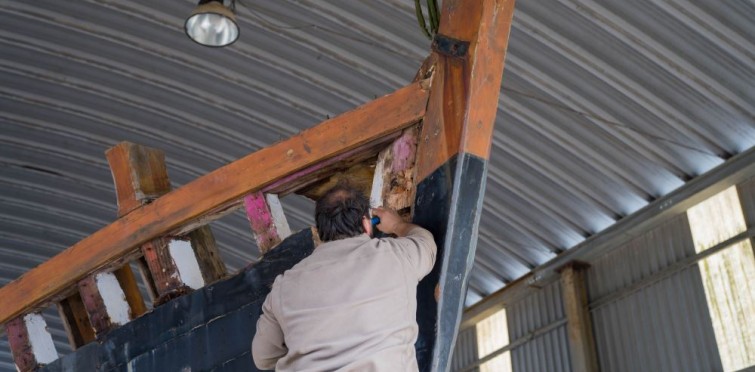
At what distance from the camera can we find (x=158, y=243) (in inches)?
177

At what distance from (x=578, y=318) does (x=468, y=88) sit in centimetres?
828

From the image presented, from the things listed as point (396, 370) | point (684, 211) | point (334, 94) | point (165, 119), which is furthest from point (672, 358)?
point (396, 370)

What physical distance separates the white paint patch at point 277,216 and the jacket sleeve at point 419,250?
977 millimetres

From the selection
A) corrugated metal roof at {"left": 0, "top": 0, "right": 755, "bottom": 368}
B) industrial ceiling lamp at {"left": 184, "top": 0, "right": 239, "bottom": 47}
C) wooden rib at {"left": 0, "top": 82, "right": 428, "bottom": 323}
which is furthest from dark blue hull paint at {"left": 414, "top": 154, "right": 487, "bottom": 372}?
corrugated metal roof at {"left": 0, "top": 0, "right": 755, "bottom": 368}

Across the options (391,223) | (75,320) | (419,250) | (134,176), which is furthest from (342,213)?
(75,320)

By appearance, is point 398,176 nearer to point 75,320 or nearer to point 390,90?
point 75,320

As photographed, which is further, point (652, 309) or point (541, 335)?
point (541, 335)

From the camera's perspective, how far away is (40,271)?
514 cm

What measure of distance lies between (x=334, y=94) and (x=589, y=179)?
3.14m

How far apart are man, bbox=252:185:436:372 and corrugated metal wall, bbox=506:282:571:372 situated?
350 inches

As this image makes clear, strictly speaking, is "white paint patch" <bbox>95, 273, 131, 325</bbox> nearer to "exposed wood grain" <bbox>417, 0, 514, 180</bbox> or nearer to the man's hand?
the man's hand

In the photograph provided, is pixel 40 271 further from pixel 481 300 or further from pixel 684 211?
pixel 481 300

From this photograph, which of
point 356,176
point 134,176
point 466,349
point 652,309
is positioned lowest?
point 356,176

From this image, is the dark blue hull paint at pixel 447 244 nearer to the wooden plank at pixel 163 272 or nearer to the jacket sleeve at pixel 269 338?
the jacket sleeve at pixel 269 338
